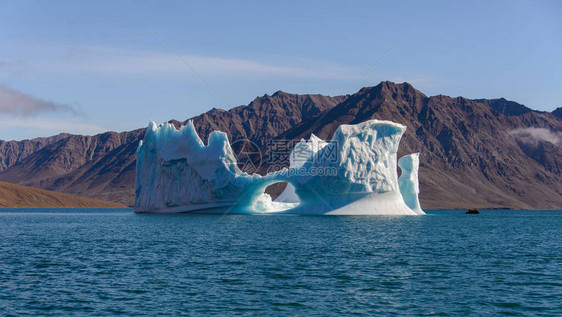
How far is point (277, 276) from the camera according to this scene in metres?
22.3

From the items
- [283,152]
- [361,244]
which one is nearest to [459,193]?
[283,152]

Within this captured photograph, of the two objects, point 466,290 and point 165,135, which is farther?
point 165,135

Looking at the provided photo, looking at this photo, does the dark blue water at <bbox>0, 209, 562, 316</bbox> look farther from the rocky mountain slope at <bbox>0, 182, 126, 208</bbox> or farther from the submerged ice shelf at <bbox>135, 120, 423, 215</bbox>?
the rocky mountain slope at <bbox>0, 182, 126, 208</bbox>

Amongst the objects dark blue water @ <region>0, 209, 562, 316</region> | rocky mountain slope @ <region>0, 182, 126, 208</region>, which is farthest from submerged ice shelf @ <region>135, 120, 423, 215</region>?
rocky mountain slope @ <region>0, 182, 126, 208</region>

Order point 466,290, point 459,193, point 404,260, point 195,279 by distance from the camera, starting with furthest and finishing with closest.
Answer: point 459,193, point 404,260, point 195,279, point 466,290

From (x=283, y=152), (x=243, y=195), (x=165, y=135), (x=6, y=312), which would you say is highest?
(x=283, y=152)

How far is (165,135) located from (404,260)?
39680 mm

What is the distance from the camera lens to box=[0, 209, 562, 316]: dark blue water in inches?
682

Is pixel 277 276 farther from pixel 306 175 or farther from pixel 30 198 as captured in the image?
pixel 30 198

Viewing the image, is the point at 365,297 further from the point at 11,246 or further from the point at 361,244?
the point at 11,246

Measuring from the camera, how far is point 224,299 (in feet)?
59.6

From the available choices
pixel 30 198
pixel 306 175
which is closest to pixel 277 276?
pixel 306 175

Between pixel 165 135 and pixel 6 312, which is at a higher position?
pixel 165 135

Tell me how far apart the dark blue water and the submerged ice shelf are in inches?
728
